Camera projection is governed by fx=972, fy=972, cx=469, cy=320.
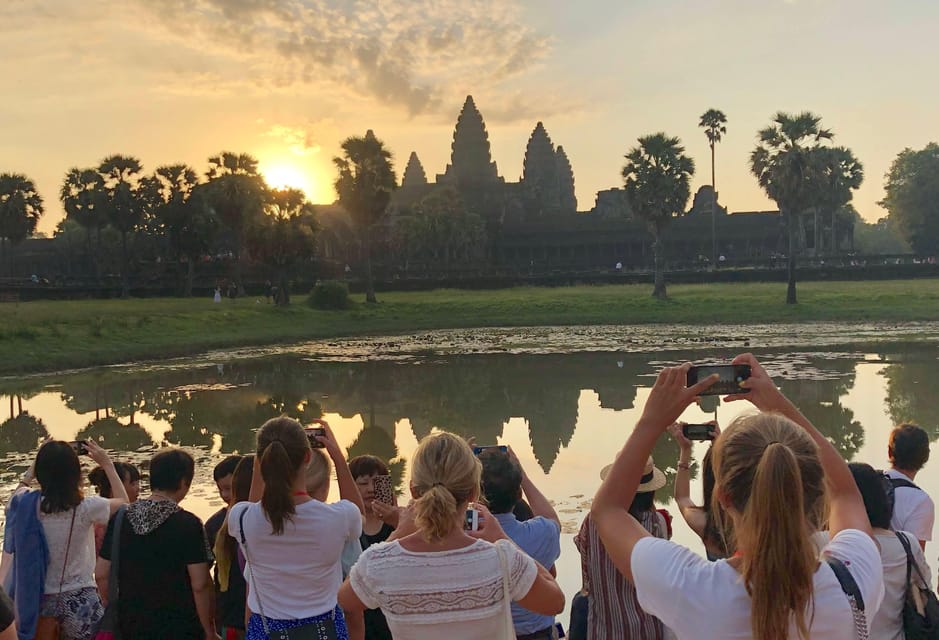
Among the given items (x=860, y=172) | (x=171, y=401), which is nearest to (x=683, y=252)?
(x=860, y=172)

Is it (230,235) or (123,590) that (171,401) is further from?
(230,235)

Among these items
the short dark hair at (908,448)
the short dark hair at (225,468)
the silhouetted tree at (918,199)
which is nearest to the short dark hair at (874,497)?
the short dark hair at (908,448)

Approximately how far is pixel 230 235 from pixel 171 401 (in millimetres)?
44219

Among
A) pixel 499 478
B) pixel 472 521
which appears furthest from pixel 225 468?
pixel 472 521

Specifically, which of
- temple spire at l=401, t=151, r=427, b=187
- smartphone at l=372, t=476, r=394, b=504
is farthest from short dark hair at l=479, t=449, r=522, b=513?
temple spire at l=401, t=151, r=427, b=187

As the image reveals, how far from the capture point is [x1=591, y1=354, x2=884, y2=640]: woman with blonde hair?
2.20 m

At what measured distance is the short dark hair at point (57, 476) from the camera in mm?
4234

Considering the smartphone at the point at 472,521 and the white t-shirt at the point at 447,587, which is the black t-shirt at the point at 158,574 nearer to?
the white t-shirt at the point at 447,587

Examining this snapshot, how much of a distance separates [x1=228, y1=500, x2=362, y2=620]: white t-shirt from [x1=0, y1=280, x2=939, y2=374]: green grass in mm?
22400

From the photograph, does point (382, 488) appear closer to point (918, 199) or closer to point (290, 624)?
point (290, 624)

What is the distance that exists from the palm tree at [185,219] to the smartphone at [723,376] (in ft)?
165

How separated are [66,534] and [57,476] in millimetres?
→ 268

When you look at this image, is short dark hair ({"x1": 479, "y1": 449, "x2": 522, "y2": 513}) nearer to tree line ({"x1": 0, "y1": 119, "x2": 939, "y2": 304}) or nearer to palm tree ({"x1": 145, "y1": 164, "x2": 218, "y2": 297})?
tree line ({"x1": 0, "y1": 119, "x2": 939, "y2": 304})

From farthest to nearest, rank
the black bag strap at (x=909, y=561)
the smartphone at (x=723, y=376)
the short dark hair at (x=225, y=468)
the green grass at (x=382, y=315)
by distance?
the green grass at (x=382, y=315) → the short dark hair at (x=225, y=468) → the black bag strap at (x=909, y=561) → the smartphone at (x=723, y=376)
